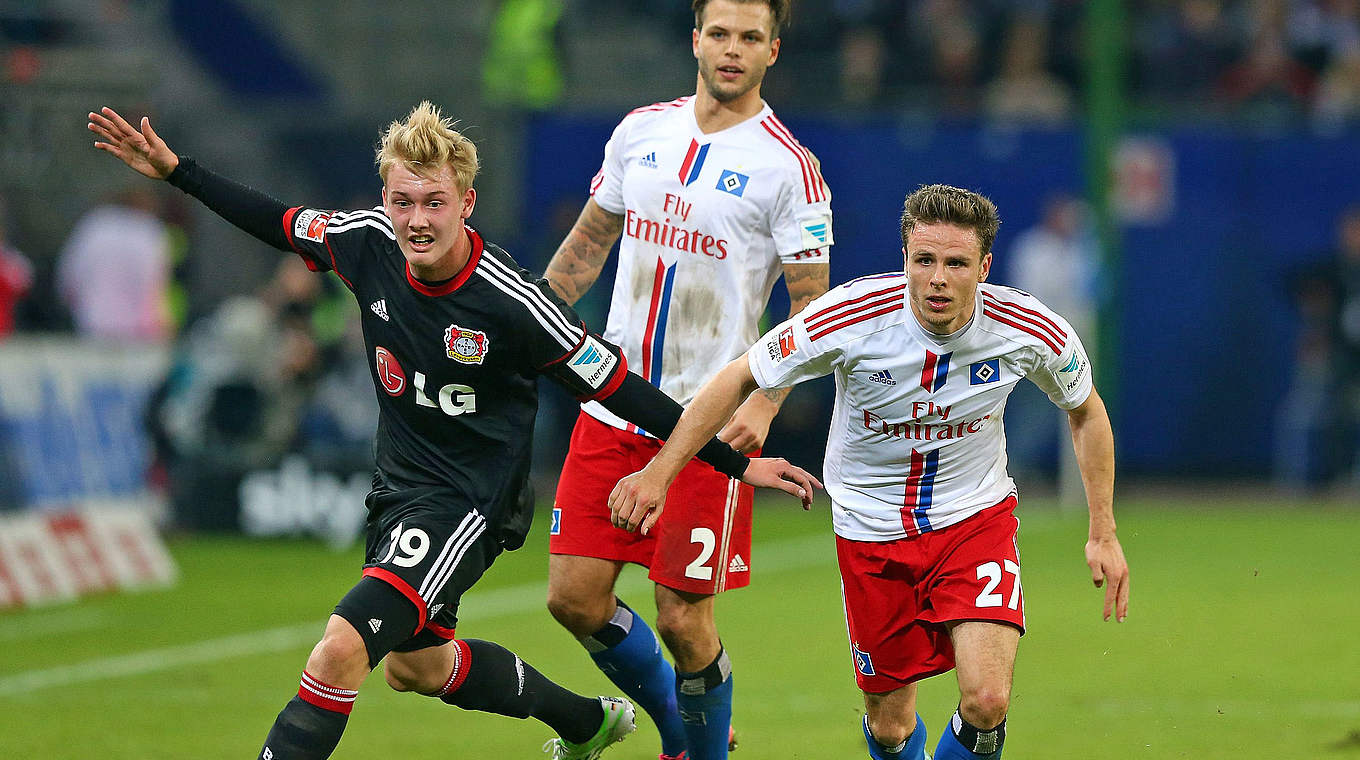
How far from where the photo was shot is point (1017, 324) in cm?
588

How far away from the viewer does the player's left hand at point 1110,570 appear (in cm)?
584

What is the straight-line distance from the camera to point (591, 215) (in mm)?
6844

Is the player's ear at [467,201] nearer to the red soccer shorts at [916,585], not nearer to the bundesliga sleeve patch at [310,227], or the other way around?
the bundesliga sleeve patch at [310,227]

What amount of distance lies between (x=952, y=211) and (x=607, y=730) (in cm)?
223

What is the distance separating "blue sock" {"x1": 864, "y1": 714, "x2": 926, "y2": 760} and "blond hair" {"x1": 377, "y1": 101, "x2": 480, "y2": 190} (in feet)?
7.18

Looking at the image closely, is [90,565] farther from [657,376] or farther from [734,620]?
[657,376]

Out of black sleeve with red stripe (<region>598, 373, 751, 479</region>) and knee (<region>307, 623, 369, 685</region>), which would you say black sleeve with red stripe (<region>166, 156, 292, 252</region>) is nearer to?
black sleeve with red stripe (<region>598, 373, 751, 479</region>)

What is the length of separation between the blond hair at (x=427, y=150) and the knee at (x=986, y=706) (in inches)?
84.5

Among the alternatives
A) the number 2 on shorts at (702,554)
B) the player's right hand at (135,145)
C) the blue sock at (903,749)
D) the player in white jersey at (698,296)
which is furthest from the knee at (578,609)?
the player's right hand at (135,145)

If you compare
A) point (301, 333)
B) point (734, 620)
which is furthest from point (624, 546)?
point (301, 333)

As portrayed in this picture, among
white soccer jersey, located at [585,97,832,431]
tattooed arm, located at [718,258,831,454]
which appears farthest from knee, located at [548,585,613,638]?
tattooed arm, located at [718,258,831,454]

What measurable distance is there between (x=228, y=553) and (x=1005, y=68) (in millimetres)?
9326

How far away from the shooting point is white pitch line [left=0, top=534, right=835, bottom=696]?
9102 millimetres

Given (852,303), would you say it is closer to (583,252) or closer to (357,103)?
(583,252)
